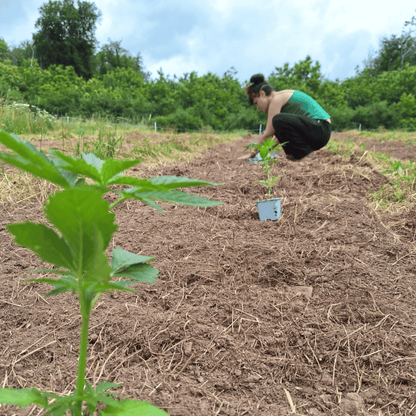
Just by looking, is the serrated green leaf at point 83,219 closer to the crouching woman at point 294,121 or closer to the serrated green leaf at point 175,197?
the serrated green leaf at point 175,197

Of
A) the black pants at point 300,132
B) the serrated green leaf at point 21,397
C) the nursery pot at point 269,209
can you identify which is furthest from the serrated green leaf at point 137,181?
the black pants at point 300,132

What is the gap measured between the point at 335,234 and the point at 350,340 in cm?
87

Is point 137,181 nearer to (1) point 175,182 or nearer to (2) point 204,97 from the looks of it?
(1) point 175,182

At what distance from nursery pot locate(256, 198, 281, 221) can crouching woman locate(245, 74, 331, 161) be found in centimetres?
231

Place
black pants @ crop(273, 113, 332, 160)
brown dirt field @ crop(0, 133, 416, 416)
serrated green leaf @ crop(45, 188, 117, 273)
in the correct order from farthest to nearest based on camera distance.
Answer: black pants @ crop(273, 113, 332, 160), brown dirt field @ crop(0, 133, 416, 416), serrated green leaf @ crop(45, 188, 117, 273)

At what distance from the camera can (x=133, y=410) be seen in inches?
20.7

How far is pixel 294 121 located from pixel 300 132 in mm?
201

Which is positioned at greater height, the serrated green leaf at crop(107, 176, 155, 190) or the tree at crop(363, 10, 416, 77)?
the tree at crop(363, 10, 416, 77)

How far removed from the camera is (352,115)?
66.4ft

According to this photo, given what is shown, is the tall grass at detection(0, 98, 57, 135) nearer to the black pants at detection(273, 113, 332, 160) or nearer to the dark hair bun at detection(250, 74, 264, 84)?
the dark hair bun at detection(250, 74, 264, 84)

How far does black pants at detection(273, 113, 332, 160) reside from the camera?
4.31m

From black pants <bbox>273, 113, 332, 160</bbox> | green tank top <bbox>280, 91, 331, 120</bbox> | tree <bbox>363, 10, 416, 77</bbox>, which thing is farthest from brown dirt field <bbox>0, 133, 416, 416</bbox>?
tree <bbox>363, 10, 416, 77</bbox>

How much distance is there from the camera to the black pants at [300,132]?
431 cm

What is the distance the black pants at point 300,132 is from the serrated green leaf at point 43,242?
13.9ft
